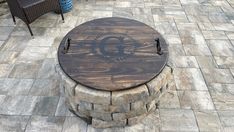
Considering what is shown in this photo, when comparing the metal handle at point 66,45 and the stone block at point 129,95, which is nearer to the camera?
the stone block at point 129,95

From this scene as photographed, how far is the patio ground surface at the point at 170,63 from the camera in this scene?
122 inches

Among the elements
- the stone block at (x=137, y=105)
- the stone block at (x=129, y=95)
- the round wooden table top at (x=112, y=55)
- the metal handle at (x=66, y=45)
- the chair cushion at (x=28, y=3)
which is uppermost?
the metal handle at (x=66, y=45)

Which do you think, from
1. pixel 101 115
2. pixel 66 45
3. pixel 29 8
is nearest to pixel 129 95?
pixel 101 115

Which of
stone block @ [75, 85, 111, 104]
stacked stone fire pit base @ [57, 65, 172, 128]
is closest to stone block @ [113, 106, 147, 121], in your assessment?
stacked stone fire pit base @ [57, 65, 172, 128]

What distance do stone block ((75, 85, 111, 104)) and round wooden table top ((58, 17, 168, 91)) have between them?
0.16 feet

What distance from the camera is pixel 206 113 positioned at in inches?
126

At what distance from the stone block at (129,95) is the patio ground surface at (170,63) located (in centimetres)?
50

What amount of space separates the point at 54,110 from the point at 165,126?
56.8 inches

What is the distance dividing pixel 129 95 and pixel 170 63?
75cm

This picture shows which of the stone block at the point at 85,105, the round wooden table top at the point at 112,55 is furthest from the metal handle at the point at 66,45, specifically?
the stone block at the point at 85,105

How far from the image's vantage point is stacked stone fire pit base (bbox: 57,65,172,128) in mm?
2695

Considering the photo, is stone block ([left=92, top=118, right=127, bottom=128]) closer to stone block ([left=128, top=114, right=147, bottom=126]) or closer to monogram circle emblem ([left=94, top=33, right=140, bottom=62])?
stone block ([left=128, top=114, right=147, bottom=126])

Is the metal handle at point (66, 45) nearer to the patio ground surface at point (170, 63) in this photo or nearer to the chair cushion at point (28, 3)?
the patio ground surface at point (170, 63)

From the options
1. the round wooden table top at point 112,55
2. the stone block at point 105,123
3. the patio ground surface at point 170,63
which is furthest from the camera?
the patio ground surface at point 170,63
